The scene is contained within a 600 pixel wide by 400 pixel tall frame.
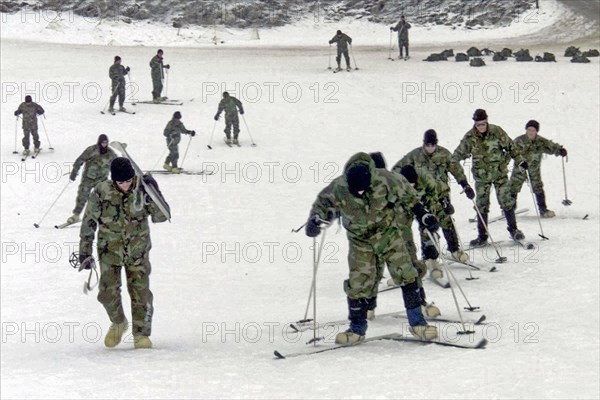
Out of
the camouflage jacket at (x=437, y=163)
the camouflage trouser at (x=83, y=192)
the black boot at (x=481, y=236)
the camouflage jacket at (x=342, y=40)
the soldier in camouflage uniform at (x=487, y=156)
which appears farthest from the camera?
the camouflage jacket at (x=342, y=40)

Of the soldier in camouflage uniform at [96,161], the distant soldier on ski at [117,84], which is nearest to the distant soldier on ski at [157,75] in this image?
the distant soldier on ski at [117,84]

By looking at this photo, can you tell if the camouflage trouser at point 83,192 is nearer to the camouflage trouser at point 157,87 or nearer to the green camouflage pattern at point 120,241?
the green camouflage pattern at point 120,241

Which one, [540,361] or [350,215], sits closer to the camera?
[540,361]

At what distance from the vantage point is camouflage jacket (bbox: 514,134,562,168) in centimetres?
1447

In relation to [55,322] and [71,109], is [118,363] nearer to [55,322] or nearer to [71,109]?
[55,322]

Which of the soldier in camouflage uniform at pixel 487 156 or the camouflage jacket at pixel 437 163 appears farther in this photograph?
the soldier in camouflage uniform at pixel 487 156

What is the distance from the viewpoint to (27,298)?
11.6 m

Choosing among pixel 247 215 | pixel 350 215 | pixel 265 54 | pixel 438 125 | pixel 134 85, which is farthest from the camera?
pixel 265 54

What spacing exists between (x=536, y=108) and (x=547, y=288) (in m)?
15.0

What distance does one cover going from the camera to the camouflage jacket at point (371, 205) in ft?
25.2

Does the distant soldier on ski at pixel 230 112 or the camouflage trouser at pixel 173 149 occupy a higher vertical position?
the distant soldier on ski at pixel 230 112

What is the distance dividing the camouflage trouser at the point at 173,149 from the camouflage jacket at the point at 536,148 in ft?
24.9

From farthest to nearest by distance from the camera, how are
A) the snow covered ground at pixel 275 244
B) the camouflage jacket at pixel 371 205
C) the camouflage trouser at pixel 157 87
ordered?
the camouflage trouser at pixel 157 87, the camouflage jacket at pixel 371 205, the snow covered ground at pixel 275 244

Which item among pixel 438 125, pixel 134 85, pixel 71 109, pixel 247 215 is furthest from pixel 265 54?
pixel 247 215
